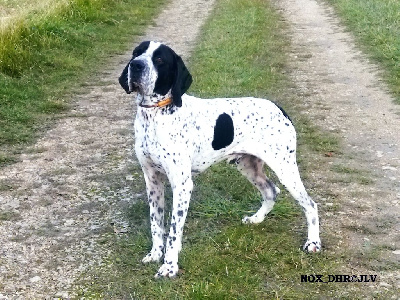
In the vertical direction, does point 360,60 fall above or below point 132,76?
below

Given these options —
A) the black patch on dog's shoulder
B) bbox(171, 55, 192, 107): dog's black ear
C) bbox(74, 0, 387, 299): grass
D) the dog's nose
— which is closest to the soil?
bbox(74, 0, 387, 299): grass

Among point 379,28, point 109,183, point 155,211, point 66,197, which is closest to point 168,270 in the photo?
point 155,211

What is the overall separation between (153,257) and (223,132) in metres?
1.10

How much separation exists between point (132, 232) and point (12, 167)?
2072 mm

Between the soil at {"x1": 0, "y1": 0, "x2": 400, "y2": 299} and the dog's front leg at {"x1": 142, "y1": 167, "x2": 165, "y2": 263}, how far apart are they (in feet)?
1.47

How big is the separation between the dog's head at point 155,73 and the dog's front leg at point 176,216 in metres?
0.54

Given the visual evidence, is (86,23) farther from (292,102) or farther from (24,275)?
(24,275)

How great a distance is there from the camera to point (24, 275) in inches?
177

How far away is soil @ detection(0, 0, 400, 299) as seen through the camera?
4.70 m

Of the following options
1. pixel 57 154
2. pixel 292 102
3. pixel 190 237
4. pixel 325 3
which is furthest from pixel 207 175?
pixel 325 3

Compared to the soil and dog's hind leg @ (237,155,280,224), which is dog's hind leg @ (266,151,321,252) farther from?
dog's hind leg @ (237,155,280,224)

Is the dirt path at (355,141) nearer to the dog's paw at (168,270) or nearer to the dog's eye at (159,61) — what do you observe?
the dog's paw at (168,270)

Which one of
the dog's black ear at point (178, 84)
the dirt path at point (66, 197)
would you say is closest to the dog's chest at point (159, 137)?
the dog's black ear at point (178, 84)

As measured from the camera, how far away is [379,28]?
12742mm
